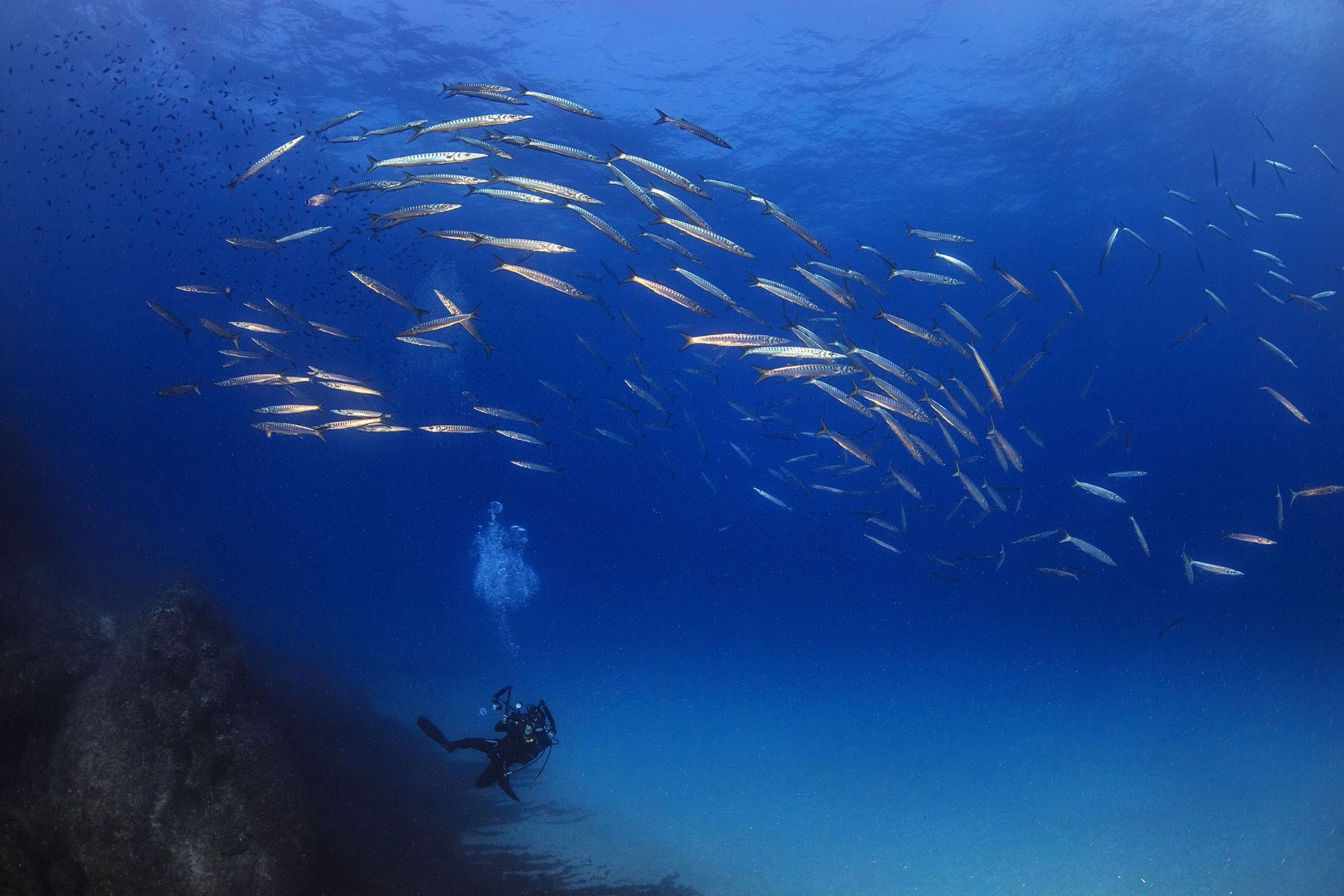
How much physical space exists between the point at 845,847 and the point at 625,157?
1603cm

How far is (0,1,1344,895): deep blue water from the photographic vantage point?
49.7ft

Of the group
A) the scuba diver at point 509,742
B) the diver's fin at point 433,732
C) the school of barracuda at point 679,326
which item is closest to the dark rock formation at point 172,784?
the diver's fin at point 433,732

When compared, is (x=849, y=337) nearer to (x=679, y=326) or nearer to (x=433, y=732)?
(x=679, y=326)

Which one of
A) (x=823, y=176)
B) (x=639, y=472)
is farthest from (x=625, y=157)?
(x=639, y=472)

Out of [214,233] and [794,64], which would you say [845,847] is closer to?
[794,64]

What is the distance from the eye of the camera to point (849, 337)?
40.9 ft

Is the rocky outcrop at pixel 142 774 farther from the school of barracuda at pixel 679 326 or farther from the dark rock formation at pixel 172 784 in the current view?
the school of barracuda at pixel 679 326

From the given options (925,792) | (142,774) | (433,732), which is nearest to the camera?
(142,774)

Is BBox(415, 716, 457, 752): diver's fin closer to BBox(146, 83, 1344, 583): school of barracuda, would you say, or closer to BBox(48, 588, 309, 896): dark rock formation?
BBox(48, 588, 309, 896): dark rock formation

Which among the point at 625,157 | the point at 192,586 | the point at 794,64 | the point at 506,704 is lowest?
the point at 506,704

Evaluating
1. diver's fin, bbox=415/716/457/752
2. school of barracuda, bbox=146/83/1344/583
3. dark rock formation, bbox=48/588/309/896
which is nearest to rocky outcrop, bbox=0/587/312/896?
dark rock formation, bbox=48/588/309/896

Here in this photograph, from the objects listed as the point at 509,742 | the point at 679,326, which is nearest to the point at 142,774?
the point at 509,742

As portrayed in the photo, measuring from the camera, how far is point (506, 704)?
383 inches

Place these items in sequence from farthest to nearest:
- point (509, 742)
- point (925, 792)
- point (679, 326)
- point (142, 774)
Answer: point (925, 792), point (679, 326), point (509, 742), point (142, 774)
